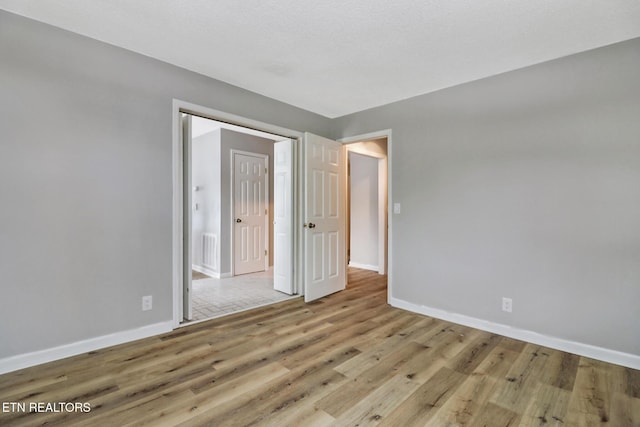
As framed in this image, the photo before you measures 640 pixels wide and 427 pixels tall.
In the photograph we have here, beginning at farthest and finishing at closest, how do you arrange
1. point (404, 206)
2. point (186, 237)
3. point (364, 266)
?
point (364, 266) < point (404, 206) < point (186, 237)

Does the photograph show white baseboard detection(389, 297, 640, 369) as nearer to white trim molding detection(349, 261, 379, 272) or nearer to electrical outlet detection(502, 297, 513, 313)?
electrical outlet detection(502, 297, 513, 313)

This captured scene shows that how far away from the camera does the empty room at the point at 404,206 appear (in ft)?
6.10

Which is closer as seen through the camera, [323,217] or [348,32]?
[348,32]

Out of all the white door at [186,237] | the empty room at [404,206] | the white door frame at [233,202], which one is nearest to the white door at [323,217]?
the empty room at [404,206]

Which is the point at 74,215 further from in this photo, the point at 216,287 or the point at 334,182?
the point at 334,182

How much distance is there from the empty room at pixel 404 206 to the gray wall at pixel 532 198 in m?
0.02

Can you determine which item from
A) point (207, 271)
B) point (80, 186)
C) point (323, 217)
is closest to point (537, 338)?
point (323, 217)

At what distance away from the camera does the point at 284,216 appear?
4.05 metres

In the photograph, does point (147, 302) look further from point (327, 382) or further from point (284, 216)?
point (284, 216)

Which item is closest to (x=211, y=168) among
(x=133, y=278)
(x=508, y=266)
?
(x=133, y=278)

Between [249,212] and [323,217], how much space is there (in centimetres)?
200

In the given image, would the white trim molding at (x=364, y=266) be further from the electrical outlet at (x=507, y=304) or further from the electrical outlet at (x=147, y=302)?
the electrical outlet at (x=147, y=302)

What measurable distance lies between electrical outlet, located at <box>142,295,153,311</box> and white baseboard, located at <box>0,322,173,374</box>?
0.53 feet
